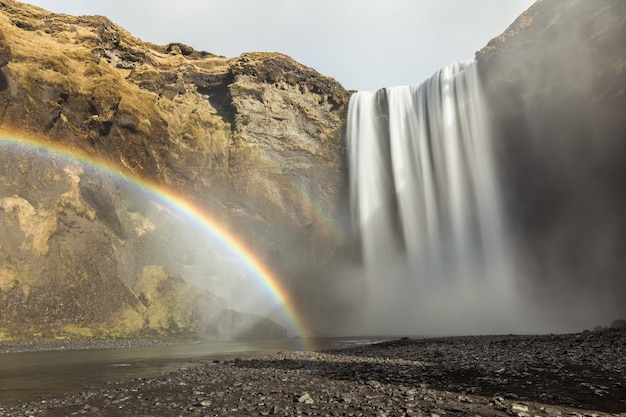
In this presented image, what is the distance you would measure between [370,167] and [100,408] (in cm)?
6435

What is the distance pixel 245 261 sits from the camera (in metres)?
65.5

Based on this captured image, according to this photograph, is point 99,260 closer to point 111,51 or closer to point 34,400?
point 34,400

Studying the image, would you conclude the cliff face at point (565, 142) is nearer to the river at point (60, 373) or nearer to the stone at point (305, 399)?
the stone at point (305, 399)

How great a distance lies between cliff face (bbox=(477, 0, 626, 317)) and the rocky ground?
40.2 metres

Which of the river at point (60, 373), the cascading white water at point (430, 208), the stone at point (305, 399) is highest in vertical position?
the cascading white water at point (430, 208)

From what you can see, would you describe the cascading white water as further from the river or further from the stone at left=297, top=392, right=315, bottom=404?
the stone at left=297, top=392, right=315, bottom=404

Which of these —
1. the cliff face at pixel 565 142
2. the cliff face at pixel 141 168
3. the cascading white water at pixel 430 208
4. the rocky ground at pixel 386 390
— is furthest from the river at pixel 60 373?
the cliff face at pixel 565 142

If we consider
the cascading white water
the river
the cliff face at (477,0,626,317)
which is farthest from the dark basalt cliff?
the river

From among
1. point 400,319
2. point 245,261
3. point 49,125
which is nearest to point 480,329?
point 400,319

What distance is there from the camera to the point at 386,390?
37.9 feet

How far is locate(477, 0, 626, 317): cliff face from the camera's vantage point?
1852 inches

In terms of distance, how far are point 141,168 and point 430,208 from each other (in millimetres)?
46809

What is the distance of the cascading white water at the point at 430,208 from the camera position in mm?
58375

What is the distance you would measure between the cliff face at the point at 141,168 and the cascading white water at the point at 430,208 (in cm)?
772
